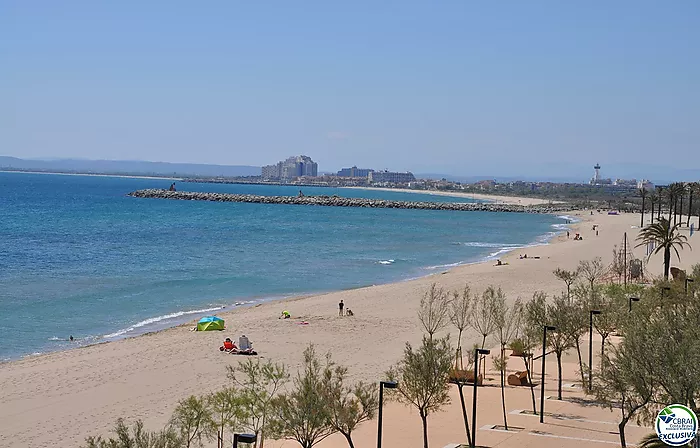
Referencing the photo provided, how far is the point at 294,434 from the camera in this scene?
1253 cm

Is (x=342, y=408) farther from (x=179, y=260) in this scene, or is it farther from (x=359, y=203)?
(x=359, y=203)

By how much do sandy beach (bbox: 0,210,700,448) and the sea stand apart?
9.28ft

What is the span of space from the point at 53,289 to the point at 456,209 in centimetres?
11411

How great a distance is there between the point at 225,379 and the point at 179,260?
33.3 m

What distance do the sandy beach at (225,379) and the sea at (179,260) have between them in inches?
111

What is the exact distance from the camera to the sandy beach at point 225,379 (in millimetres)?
17375

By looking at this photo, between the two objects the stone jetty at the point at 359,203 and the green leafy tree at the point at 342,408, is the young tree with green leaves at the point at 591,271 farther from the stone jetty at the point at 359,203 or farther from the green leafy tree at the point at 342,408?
the stone jetty at the point at 359,203

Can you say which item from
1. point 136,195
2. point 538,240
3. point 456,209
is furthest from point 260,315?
point 136,195

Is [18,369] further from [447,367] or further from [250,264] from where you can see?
[250,264]

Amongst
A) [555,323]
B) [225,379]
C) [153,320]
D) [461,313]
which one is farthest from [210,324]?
[555,323]

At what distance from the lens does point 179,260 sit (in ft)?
181

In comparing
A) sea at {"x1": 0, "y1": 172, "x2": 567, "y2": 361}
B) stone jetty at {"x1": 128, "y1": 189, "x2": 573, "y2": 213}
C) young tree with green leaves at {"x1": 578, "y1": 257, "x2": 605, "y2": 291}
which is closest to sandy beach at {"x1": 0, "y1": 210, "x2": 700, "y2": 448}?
young tree with green leaves at {"x1": 578, "y1": 257, "x2": 605, "y2": 291}

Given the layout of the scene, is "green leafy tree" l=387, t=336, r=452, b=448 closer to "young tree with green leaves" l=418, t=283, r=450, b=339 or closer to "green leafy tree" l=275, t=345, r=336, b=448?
"green leafy tree" l=275, t=345, r=336, b=448

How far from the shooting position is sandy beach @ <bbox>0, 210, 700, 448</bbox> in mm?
17375
